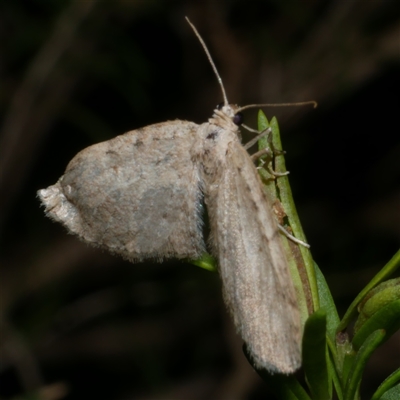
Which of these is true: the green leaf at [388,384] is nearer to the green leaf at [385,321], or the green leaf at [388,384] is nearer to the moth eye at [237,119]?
the green leaf at [385,321]

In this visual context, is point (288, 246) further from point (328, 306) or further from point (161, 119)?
point (161, 119)

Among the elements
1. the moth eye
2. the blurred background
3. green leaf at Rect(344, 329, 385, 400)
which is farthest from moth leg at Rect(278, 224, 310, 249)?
the blurred background

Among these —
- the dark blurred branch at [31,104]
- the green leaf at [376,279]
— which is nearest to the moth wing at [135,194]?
the green leaf at [376,279]

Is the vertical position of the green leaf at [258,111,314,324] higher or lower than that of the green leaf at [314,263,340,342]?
higher

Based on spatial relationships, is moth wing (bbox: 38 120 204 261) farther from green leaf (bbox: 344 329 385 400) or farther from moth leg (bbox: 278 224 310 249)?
green leaf (bbox: 344 329 385 400)

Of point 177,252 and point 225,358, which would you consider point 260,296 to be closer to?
point 177,252

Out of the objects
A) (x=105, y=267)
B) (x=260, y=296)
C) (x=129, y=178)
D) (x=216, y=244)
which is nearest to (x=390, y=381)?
(x=260, y=296)
